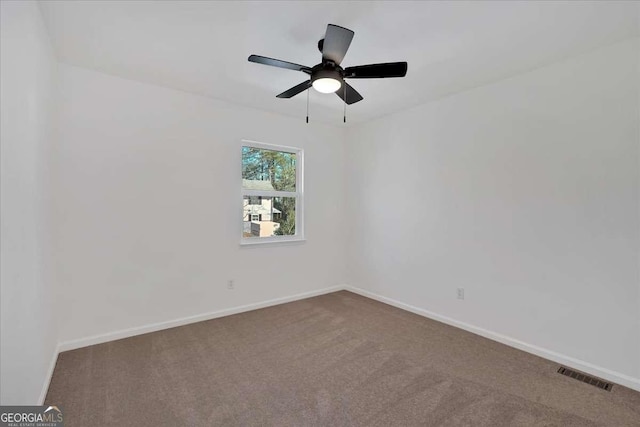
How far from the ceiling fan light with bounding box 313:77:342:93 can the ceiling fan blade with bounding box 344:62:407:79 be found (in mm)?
92

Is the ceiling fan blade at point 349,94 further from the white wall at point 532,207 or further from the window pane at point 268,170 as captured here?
the window pane at point 268,170

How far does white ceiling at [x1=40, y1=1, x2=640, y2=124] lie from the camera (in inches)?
76.6

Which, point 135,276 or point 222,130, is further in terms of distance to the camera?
point 222,130

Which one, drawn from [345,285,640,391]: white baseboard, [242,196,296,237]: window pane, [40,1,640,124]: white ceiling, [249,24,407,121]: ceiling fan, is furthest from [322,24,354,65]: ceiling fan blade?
[345,285,640,391]: white baseboard

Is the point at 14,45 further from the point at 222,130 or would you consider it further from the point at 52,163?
the point at 222,130

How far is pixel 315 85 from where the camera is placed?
2.27 m

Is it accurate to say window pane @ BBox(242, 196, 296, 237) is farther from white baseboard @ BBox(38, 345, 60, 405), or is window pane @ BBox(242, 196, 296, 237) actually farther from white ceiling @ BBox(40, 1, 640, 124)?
white baseboard @ BBox(38, 345, 60, 405)

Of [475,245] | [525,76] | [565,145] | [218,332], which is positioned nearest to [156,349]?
[218,332]

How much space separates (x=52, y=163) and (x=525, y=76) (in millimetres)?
4111

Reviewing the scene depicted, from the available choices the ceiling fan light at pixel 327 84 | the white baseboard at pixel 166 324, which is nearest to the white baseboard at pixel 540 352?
the white baseboard at pixel 166 324

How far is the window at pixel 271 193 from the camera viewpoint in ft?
12.8

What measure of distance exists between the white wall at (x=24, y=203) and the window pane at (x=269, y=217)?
1.96 metres

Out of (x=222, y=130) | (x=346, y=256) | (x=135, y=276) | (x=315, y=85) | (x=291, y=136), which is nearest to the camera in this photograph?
(x=315, y=85)

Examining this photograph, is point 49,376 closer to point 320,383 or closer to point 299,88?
point 320,383
